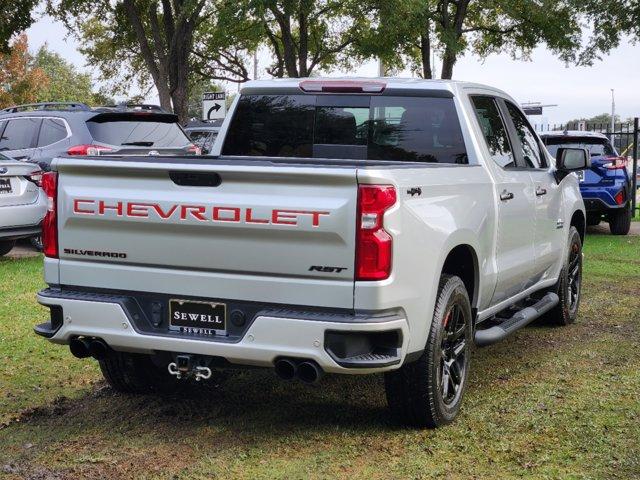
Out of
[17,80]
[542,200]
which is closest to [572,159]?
[542,200]

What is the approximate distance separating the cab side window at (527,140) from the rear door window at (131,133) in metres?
6.80

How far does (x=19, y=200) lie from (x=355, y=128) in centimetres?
686

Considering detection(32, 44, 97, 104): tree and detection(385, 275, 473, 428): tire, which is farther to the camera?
detection(32, 44, 97, 104): tree

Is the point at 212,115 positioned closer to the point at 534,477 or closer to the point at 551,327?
the point at 551,327

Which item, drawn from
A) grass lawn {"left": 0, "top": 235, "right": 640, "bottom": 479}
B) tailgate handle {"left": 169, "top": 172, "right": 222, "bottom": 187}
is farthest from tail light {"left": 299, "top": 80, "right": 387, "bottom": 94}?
grass lawn {"left": 0, "top": 235, "right": 640, "bottom": 479}

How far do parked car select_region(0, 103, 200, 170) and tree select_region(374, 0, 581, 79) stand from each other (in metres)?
14.2

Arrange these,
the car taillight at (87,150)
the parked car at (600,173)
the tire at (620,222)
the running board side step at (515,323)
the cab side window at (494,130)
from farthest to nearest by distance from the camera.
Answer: the tire at (620,222), the parked car at (600,173), the car taillight at (87,150), the cab side window at (494,130), the running board side step at (515,323)

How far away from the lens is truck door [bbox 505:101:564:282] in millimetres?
6922

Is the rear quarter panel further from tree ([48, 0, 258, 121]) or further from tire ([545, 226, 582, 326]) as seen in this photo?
tree ([48, 0, 258, 121])

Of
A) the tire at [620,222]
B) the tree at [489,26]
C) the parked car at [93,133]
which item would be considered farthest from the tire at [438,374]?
the tree at [489,26]

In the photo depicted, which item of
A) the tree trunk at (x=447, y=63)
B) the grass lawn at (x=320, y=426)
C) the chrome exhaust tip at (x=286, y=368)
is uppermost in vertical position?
the tree trunk at (x=447, y=63)

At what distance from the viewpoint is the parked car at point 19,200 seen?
11508 mm

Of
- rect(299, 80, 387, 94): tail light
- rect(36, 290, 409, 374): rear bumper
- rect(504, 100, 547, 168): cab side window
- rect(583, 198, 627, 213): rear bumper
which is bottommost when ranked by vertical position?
rect(583, 198, 627, 213): rear bumper

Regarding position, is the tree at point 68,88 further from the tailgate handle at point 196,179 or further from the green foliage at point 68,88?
the tailgate handle at point 196,179
